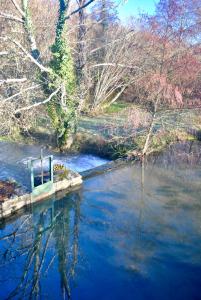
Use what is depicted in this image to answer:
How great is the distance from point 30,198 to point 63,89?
6.39 m

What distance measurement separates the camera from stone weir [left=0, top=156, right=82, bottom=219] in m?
10.1

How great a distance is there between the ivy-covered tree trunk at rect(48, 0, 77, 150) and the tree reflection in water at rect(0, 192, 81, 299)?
5.59m

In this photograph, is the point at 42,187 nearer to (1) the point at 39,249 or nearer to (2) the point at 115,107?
(1) the point at 39,249

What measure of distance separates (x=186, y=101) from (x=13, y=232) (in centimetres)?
991

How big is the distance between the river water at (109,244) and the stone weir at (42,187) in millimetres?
324

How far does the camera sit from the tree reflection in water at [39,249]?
284 inches

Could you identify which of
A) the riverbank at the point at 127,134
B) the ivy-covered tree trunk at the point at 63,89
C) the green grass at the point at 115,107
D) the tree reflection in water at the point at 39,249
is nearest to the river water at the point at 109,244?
the tree reflection in water at the point at 39,249

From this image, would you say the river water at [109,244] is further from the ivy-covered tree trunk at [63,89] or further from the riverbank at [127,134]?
the ivy-covered tree trunk at [63,89]

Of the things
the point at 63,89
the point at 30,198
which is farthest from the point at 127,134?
the point at 30,198

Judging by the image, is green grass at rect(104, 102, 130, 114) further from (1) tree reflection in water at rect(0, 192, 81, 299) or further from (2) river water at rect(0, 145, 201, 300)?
(1) tree reflection in water at rect(0, 192, 81, 299)

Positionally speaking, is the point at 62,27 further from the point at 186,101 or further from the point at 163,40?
the point at 186,101

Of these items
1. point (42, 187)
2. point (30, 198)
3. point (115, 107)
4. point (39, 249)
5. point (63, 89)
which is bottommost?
point (39, 249)

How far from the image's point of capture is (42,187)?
10969 millimetres

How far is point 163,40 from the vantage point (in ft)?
45.1
